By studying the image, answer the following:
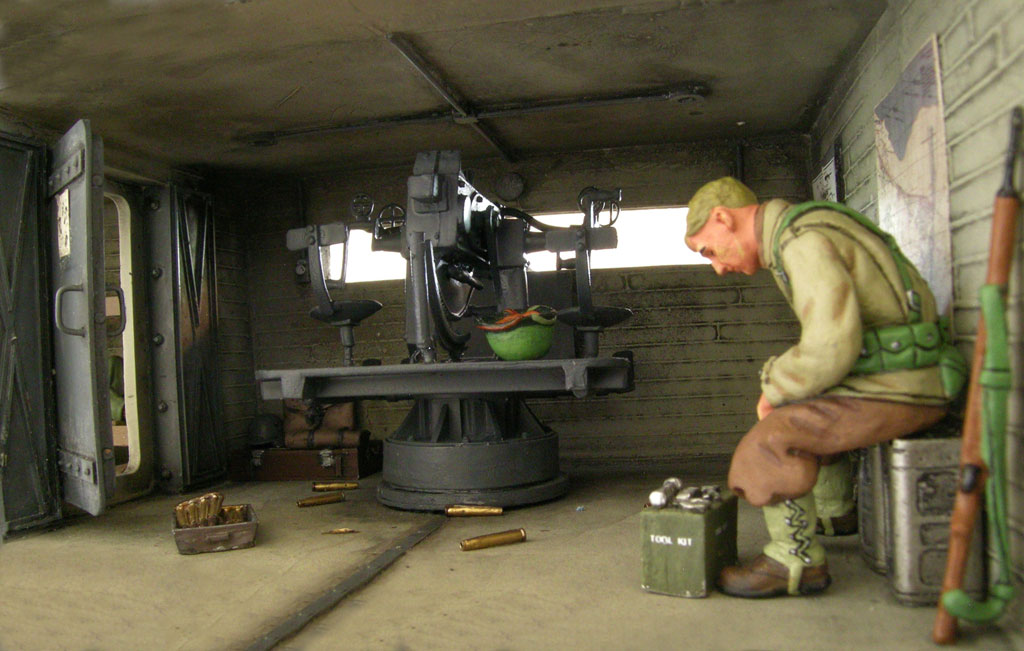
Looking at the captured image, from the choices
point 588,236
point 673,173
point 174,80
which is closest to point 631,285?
point 673,173

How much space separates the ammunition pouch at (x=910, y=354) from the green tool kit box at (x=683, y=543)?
29.0 inches

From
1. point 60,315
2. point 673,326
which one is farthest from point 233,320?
point 673,326

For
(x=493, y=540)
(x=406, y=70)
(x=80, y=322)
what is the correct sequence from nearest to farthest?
(x=493, y=540) → (x=80, y=322) → (x=406, y=70)

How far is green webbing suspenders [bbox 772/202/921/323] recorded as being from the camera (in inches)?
103

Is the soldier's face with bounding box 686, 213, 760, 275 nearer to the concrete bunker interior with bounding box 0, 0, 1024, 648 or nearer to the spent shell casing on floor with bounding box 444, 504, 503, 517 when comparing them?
the concrete bunker interior with bounding box 0, 0, 1024, 648

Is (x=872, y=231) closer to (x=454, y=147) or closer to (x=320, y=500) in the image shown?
(x=320, y=500)

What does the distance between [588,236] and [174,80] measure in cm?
248

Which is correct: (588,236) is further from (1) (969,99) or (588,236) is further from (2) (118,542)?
(2) (118,542)

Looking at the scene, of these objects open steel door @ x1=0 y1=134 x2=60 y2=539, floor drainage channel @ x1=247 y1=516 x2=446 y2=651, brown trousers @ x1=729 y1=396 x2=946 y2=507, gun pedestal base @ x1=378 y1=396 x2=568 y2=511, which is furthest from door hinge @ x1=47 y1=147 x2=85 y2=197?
brown trousers @ x1=729 y1=396 x2=946 y2=507

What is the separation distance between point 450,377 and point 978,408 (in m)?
2.73

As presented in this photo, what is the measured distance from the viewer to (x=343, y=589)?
3.09 m

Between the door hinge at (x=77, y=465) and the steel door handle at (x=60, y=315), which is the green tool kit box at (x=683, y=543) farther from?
the steel door handle at (x=60, y=315)

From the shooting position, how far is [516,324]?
14.5 ft

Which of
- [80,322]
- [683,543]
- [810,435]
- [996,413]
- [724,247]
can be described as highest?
[724,247]
